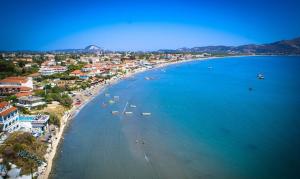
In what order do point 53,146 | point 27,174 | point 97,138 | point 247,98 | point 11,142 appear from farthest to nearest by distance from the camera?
point 247,98
point 97,138
point 53,146
point 11,142
point 27,174

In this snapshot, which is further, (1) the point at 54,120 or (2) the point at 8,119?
(1) the point at 54,120

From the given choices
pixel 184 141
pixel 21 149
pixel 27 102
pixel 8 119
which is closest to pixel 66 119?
pixel 27 102

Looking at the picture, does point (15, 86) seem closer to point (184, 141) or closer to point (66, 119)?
point (66, 119)

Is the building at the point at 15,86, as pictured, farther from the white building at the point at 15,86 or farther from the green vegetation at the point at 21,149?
the green vegetation at the point at 21,149

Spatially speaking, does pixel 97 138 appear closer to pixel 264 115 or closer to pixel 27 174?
pixel 27 174

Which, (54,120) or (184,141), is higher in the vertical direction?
(54,120)

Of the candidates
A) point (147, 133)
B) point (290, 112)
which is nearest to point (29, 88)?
point (147, 133)
